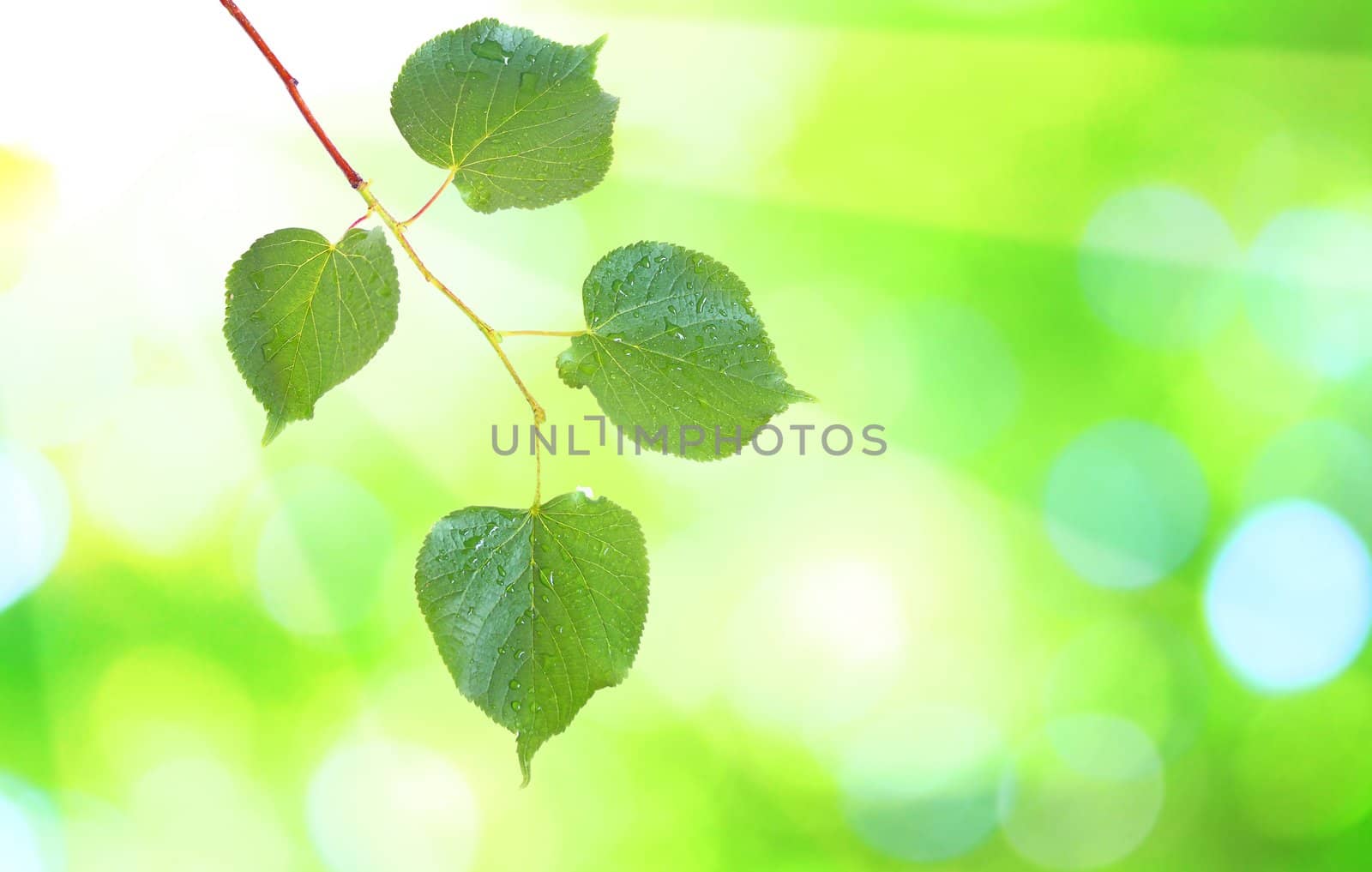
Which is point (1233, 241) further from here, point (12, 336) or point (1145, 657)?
point (12, 336)

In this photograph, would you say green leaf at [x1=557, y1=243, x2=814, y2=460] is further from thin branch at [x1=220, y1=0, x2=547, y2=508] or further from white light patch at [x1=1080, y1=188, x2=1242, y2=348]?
white light patch at [x1=1080, y1=188, x2=1242, y2=348]

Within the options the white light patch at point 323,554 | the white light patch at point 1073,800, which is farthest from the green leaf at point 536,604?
A: the white light patch at point 1073,800

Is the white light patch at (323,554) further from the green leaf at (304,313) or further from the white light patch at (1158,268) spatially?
the white light patch at (1158,268)

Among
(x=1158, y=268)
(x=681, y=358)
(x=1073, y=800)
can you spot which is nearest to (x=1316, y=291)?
(x=1158, y=268)

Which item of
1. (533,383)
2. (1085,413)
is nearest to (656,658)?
(533,383)

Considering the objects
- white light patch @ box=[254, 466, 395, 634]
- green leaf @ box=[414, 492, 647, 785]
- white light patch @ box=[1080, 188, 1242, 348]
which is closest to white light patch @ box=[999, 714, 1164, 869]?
white light patch @ box=[1080, 188, 1242, 348]
